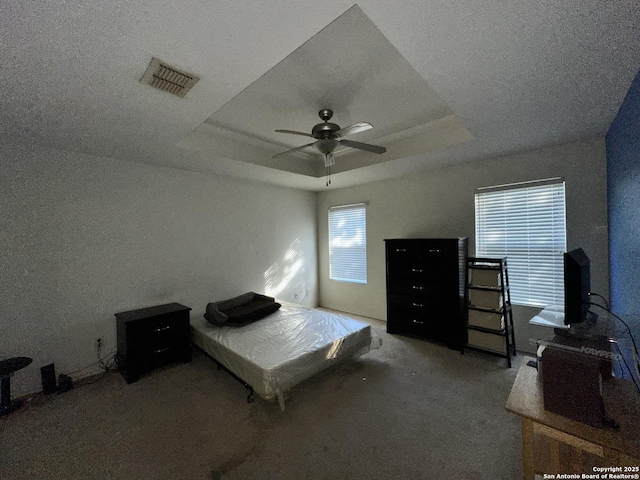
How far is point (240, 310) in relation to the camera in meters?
3.34

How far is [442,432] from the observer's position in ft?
6.12

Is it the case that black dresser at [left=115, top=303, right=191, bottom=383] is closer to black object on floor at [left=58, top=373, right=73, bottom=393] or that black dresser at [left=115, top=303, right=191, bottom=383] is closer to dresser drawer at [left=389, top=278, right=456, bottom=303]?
black object on floor at [left=58, top=373, right=73, bottom=393]

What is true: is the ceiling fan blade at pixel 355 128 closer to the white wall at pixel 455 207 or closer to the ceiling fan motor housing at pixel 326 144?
the ceiling fan motor housing at pixel 326 144

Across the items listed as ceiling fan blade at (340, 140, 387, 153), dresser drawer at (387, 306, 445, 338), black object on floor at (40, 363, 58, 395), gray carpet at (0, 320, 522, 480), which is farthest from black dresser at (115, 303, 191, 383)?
dresser drawer at (387, 306, 445, 338)

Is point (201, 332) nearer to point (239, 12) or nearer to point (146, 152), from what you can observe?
point (146, 152)

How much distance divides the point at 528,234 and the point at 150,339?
15.0 ft

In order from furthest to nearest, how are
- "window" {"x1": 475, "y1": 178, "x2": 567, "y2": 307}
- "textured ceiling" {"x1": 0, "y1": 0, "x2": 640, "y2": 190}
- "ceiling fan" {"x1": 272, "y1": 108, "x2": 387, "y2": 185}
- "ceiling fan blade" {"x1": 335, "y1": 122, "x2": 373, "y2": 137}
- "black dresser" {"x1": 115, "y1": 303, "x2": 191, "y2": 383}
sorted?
"window" {"x1": 475, "y1": 178, "x2": 567, "y2": 307}, "black dresser" {"x1": 115, "y1": 303, "x2": 191, "y2": 383}, "ceiling fan" {"x1": 272, "y1": 108, "x2": 387, "y2": 185}, "ceiling fan blade" {"x1": 335, "y1": 122, "x2": 373, "y2": 137}, "textured ceiling" {"x1": 0, "y1": 0, "x2": 640, "y2": 190}

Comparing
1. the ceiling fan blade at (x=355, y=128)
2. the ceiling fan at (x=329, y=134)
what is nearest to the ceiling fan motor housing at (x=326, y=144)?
the ceiling fan at (x=329, y=134)

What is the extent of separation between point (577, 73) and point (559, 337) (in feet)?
5.54

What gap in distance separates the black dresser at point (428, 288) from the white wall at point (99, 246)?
7.68 feet

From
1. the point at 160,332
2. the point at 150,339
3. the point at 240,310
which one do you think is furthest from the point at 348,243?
the point at 150,339

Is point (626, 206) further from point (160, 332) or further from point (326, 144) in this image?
point (160, 332)

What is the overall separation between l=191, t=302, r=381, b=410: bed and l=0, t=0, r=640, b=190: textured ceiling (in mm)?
2135

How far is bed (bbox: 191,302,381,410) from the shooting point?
6.97ft
